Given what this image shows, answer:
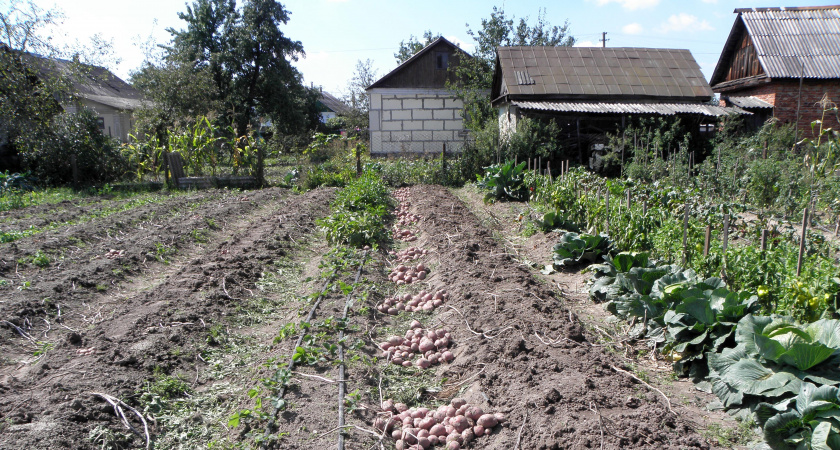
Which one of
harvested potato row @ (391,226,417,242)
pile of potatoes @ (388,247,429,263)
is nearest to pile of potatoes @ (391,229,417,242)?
harvested potato row @ (391,226,417,242)

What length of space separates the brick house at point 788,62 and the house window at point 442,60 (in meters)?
12.0

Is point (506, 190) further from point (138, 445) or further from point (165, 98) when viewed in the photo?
point (165, 98)

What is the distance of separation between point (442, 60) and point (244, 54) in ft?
33.1

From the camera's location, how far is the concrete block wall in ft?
84.1

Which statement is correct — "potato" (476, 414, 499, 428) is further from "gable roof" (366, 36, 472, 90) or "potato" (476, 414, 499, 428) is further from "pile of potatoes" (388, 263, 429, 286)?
"gable roof" (366, 36, 472, 90)

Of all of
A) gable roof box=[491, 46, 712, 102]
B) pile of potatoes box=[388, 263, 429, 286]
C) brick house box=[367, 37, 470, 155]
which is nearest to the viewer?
pile of potatoes box=[388, 263, 429, 286]

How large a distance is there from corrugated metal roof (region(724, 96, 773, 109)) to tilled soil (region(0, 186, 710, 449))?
46.6 feet

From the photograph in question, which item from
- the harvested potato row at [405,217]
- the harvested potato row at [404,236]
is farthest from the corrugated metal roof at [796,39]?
the harvested potato row at [404,236]

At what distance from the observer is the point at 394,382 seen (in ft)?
13.9

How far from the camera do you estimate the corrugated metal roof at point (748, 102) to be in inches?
711

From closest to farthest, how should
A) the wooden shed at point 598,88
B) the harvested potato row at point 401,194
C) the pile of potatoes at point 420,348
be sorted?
the pile of potatoes at point 420,348
the harvested potato row at point 401,194
the wooden shed at point 598,88

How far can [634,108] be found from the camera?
17.4m

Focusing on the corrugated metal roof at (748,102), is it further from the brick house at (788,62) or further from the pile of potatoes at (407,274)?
the pile of potatoes at (407,274)

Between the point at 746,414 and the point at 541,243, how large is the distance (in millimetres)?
4913
